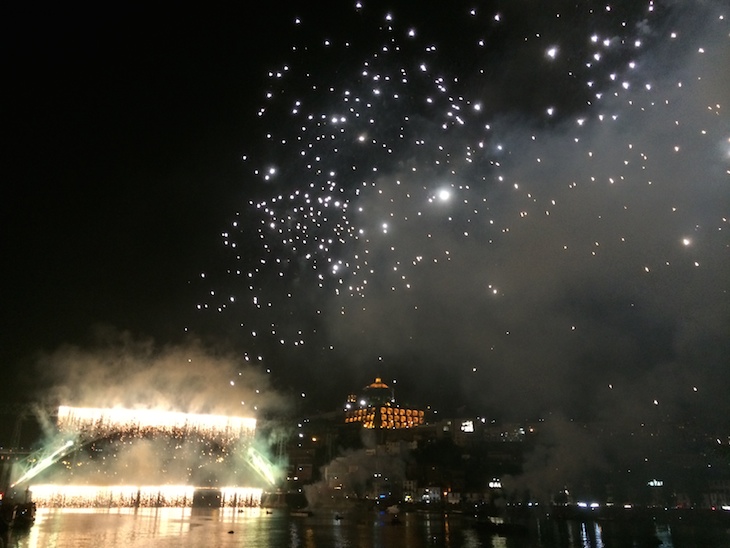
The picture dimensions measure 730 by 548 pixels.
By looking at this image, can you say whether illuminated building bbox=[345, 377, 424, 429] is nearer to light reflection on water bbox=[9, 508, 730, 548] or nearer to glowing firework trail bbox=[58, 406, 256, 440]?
glowing firework trail bbox=[58, 406, 256, 440]

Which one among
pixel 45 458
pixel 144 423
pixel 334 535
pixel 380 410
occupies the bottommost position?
pixel 334 535

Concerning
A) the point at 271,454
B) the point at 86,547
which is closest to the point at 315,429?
the point at 271,454

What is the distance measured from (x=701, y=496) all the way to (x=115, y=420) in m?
56.8

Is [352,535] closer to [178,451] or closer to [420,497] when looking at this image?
[420,497]

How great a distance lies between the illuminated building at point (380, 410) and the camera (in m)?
110

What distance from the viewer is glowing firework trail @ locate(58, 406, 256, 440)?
45.6 metres

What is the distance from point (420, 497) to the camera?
207 feet

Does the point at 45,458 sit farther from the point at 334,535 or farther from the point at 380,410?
the point at 380,410

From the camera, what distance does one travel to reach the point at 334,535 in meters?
30.5

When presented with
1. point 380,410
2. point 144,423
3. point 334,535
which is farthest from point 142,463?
point 334,535

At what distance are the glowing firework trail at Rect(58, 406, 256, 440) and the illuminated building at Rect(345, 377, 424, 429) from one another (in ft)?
194

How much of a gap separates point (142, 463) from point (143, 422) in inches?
1520

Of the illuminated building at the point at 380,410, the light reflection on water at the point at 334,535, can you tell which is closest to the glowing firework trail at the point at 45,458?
the light reflection on water at the point at 334,535

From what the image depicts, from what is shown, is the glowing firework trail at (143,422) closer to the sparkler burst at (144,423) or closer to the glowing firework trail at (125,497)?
the sparkler burst at (144,423)
